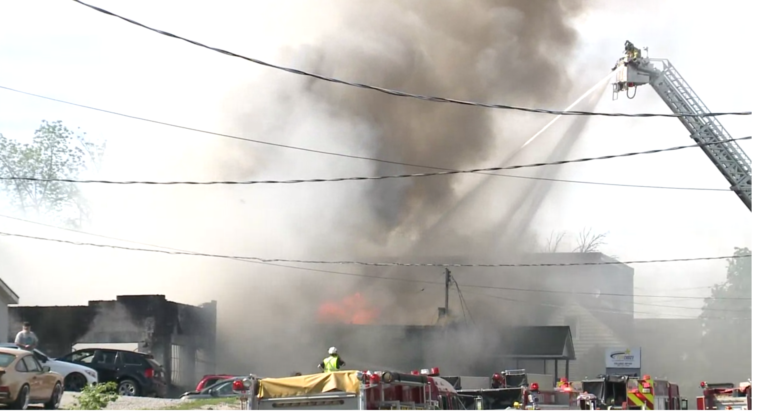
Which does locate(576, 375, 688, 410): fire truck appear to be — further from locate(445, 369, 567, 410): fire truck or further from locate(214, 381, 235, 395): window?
locate(214, 381, 235, 395): window

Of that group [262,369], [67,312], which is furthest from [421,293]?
[67,312]

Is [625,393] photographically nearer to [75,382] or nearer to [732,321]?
[75,382]

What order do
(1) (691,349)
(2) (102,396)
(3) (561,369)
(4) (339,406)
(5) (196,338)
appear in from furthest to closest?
(1) (691,349) → (3) (561,369) → (5) (196,338) → (2) (102,396) → (4) (339,406)

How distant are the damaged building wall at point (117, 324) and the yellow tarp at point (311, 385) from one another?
18140 mm

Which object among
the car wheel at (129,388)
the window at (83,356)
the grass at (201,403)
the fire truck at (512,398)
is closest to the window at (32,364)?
the grass at (201,403)

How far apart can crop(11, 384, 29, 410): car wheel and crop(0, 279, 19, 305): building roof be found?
1472cm

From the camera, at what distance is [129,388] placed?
A: 22.8m

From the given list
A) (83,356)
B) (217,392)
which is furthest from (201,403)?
(83,356)

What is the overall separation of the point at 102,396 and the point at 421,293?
24524mm

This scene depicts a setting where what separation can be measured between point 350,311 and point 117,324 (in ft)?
28.8

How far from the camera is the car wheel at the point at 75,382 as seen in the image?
20625mm

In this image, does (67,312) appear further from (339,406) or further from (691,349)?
(691,349)

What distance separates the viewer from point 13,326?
101 ft

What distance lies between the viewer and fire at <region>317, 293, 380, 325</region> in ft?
115
